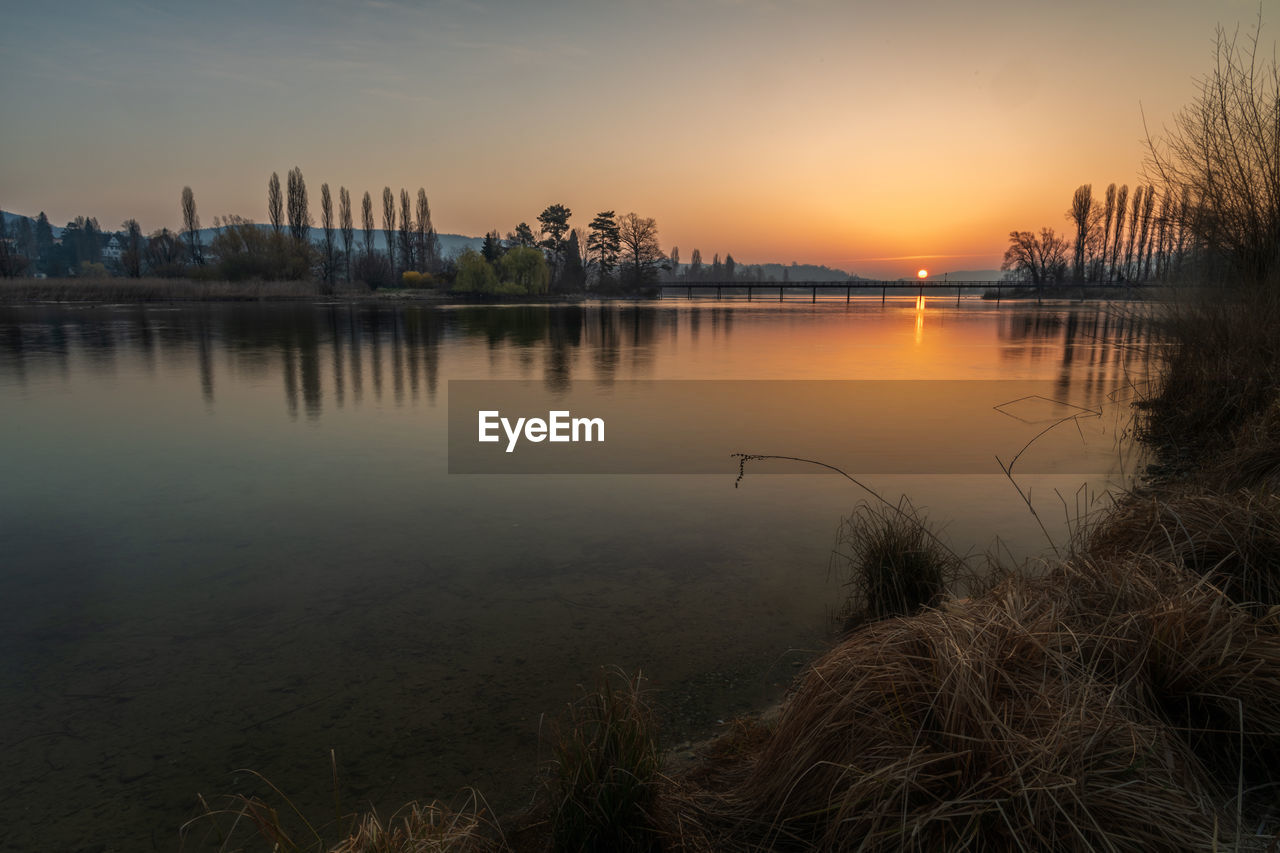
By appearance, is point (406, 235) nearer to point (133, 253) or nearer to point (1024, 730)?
point (133, 253)

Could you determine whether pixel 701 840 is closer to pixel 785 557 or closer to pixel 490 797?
pixel 490 797

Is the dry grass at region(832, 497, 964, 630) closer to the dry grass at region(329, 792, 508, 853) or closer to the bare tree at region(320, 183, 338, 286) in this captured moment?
the dry grass at region(329, 792, 508, 853)

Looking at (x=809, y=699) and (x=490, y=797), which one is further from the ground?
(x=809, y=699)

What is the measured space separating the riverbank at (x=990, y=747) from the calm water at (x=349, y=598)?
465 millimetres

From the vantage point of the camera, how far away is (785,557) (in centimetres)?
579

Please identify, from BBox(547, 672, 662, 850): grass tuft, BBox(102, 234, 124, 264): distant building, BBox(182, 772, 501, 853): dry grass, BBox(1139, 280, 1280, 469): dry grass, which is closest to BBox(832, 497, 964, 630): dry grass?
BBox(547, 672, 662, 850): grass tuft

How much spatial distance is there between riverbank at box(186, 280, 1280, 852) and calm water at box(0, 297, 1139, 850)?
0.46 meters

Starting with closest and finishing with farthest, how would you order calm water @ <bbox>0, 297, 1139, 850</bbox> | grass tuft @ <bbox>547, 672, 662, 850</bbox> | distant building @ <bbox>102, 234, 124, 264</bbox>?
grass tuft @ <bbox>547, 672, 662, 850</bbox> < calm water @ <bbox>0, 297, 1139, 850</bbox> < distant building @ <bbox>102, 234, 124, 264</bbox>

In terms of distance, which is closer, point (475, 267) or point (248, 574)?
point (248, 574)

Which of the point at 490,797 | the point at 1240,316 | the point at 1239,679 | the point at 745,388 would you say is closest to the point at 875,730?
the point at 1239,679

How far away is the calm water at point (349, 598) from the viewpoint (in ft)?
11.0

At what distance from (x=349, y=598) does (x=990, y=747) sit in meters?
4.17

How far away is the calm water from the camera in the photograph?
3.34 m

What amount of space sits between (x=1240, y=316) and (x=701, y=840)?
32.9 ft
